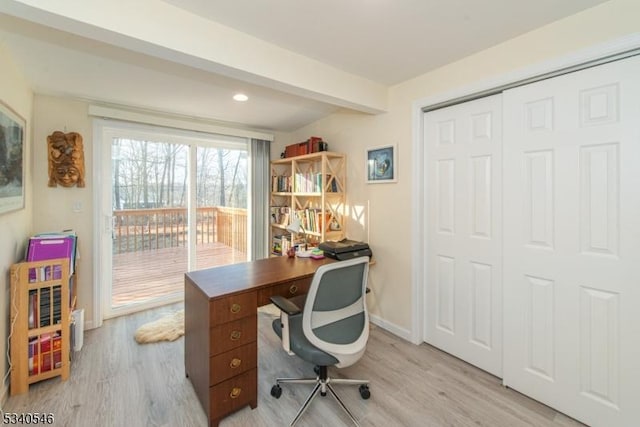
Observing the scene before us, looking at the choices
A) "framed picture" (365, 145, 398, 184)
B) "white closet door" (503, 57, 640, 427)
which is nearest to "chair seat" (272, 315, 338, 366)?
"white closet door" (503, 57, 640, 427)

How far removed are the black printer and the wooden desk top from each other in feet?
0.47

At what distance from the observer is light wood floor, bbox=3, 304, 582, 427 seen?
1.67m

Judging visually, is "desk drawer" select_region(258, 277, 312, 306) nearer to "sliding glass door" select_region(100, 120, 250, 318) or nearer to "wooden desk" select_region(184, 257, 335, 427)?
"wooden desk" select_region(184, 257, 335, 427)

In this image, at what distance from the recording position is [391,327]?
272cm

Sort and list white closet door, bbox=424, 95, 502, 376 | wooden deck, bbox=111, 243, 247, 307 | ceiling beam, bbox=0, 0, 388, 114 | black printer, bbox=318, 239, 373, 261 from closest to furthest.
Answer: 1. ceiling beam, bbox=0, 0, 388, 114
2. white closet door, bbox=424, 95, 502, 376
3. black printer, bbox=318, 239, 373, 261
4. wooden deck, bbox=111, 243, 247, 307

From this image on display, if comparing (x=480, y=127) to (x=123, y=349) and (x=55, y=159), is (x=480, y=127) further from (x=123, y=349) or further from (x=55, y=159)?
(x=55, y=159)

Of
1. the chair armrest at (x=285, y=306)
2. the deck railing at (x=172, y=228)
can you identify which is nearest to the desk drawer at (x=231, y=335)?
the chair armrest at (x=285, y=306)

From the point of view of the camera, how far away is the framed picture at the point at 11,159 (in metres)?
1.76

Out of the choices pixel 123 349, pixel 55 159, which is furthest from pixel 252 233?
pixel 55 159

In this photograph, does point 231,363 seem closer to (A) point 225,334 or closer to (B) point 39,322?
(A) point 225,334

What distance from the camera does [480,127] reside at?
2107 mm

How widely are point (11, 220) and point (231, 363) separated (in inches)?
74.7

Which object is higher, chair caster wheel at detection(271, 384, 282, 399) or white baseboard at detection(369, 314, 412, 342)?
white baseboard at detection(369, 314, 412, 342)

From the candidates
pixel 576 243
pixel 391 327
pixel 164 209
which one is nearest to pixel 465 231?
A: pixel 576 243
